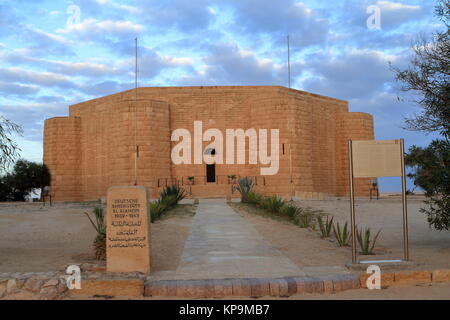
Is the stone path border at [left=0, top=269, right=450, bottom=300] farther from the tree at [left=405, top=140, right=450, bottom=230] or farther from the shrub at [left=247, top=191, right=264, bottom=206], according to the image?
the shrub at [left=247, top=191, right=264, bottom=206]

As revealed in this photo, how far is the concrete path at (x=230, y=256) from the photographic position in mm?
5629

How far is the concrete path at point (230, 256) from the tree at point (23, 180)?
966 inches

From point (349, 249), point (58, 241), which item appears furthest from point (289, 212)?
point (58, 241)

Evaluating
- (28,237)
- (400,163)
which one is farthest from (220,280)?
(28,237)

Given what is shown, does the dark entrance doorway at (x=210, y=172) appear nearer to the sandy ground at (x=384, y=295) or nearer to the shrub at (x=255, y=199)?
the shrub at (x=255, y=199)

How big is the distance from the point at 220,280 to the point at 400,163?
302 centimetres

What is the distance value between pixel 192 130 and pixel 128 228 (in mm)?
22784

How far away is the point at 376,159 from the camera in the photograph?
19.9 feet

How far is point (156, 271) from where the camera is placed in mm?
5848

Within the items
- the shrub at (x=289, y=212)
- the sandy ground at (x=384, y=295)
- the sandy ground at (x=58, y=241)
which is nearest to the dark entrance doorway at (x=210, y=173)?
the sandy ground at (x=58, y=241)

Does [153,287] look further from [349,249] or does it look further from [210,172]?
[210,172]

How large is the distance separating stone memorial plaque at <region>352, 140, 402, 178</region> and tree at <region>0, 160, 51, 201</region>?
29.4 meters
